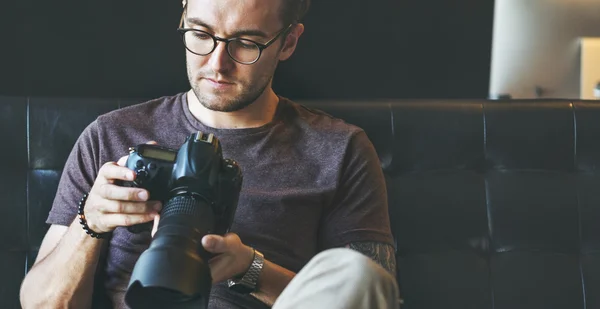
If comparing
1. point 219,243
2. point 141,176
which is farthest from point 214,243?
point 141,176

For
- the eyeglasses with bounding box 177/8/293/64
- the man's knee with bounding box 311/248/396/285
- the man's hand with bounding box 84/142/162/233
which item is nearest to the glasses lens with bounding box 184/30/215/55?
the eyeglasses with bounding box 177/8/293/64

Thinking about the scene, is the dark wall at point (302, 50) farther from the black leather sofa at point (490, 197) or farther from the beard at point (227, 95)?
the beard at point (227, 95)

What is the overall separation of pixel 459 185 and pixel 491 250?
0.14m

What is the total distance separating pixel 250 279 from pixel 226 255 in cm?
16

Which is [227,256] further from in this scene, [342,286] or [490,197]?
[490,197]

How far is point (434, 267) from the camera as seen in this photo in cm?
145

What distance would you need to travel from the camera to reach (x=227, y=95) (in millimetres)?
1240

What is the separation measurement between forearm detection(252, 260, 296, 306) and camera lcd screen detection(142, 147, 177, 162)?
0.26 metres

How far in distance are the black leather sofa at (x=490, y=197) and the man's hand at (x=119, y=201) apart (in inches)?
16.9

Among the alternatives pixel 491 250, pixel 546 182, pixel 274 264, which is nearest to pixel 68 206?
pixel 274 264

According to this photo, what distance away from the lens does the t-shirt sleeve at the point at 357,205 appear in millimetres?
1282

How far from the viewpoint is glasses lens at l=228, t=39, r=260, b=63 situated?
1.23m

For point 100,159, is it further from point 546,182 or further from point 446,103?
point 546,182

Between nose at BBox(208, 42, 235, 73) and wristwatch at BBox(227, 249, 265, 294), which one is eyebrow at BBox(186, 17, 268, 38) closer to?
nose at BBox(208, 42, 235, 73)
